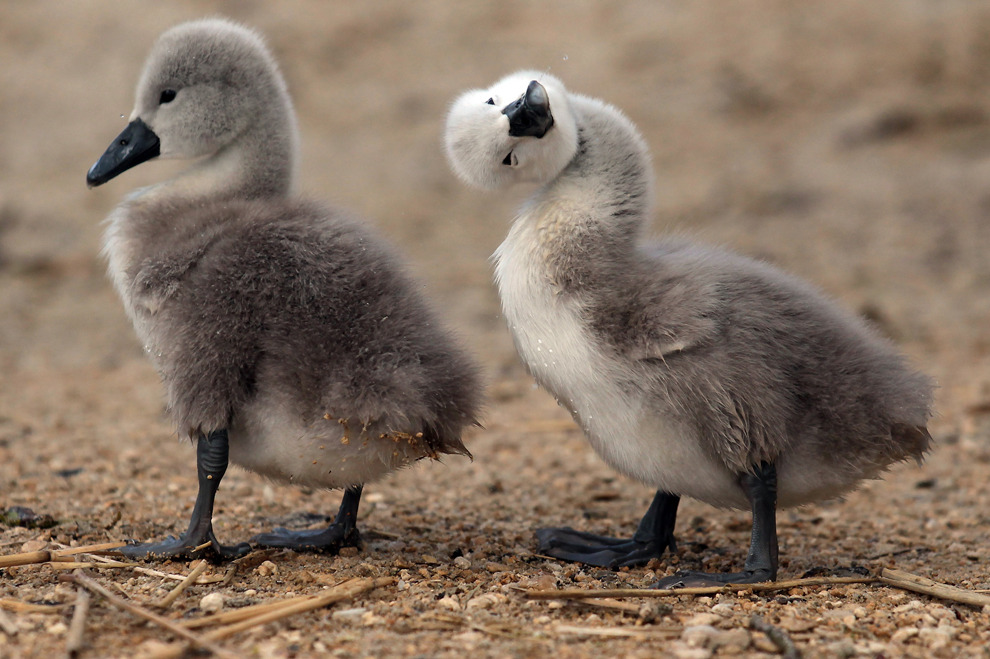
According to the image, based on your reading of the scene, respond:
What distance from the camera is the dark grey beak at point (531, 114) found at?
Answer: 3.48 metres

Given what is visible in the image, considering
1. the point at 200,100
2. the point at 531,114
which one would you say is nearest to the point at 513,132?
the point at 531,114

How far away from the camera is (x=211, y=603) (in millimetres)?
3260

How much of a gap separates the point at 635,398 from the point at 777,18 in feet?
31.6

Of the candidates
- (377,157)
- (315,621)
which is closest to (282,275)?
(315,621)

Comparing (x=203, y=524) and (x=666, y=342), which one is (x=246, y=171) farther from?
(x=666, y=342)

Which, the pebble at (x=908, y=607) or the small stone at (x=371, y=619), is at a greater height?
the pebble at (x=908, y=607)

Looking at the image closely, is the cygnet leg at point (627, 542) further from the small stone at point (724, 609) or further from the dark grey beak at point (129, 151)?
the dark grey beak at point (129, 151)

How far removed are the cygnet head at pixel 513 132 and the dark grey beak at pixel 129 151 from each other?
130cm

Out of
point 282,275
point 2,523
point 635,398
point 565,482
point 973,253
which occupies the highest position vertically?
point 973,253

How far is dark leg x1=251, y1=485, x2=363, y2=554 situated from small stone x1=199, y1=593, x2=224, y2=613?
678mm

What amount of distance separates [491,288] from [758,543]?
5.44 m

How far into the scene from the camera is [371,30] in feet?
42.2

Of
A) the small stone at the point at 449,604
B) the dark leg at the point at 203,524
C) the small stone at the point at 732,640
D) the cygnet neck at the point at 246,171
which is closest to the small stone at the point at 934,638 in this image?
the small stone at the point at 732,640

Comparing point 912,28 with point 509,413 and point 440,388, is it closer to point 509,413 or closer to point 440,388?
point 509,413
